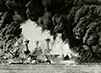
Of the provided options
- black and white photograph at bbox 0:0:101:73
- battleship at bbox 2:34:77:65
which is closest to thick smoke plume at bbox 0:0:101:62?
black and white photograph at bbox 0:0:101:73

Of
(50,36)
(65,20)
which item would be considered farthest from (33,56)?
(65,20)

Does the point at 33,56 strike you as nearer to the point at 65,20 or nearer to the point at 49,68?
the point at 49,68

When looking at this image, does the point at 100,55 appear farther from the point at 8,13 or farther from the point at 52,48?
the point at 8,13

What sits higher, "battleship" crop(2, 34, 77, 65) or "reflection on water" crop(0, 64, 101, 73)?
"battleship" crop(2, 34, 77, 65)

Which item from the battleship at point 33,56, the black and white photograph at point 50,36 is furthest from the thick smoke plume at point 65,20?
the battleship at point 33,56

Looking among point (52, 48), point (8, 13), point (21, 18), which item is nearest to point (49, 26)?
point (52, 48)

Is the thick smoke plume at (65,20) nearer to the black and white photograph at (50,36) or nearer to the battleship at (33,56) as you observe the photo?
the black and white photograph at (50,36)

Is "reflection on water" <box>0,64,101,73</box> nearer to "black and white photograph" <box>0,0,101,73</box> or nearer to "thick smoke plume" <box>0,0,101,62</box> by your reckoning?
"black and white photograph" <box>0,0,101,73</box>
